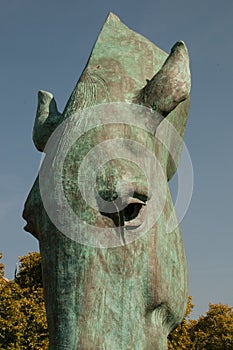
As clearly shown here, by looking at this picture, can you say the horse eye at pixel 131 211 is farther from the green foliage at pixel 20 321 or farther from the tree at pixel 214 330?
the tree at pixel 214 330

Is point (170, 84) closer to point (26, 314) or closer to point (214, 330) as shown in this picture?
point (26, 314)

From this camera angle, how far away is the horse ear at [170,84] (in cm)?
388

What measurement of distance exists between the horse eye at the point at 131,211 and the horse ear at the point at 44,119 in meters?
0.94

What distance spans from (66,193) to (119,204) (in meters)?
0.35

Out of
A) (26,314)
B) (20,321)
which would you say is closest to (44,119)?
(20,321)

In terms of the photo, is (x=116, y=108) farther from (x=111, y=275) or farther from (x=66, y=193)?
(x=111, y=275)

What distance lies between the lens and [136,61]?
175 inches

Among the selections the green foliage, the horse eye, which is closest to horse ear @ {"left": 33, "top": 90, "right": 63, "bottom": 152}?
the horse eye

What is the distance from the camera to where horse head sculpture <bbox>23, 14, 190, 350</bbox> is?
349cm

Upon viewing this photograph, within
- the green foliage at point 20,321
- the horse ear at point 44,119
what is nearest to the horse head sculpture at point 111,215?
the horse ear at point 44,119

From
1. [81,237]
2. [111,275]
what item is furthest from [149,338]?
[81,237]

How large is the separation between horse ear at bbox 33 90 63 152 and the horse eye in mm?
937

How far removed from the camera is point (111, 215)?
3.61 metres

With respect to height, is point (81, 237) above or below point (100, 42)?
below
